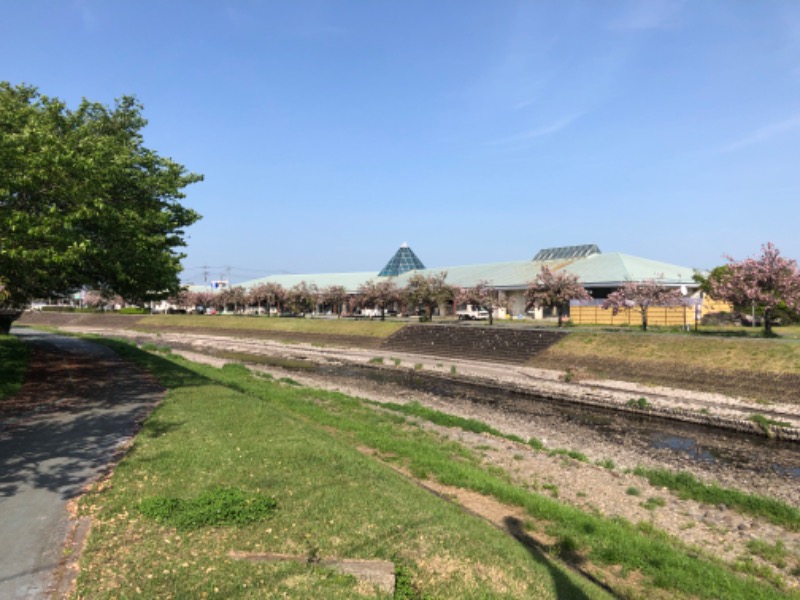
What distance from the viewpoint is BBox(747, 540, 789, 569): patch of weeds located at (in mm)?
8577

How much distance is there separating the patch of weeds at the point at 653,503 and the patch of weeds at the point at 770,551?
1.82 m

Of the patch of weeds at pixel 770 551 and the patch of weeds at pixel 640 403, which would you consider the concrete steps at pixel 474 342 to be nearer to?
the patch of weeds at pixel 640 403

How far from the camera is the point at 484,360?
121 ft

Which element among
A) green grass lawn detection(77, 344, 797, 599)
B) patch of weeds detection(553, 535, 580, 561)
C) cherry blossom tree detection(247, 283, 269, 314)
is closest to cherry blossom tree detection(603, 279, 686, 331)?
green grass lawn detection(77, 344, 797, 599)

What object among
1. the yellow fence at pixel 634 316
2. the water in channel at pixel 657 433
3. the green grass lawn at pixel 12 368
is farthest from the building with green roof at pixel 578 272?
the green grass lawn at pixel 12 368

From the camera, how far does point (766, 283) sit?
30109mm

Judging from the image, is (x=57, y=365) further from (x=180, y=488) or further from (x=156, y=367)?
(x=180, y=488)

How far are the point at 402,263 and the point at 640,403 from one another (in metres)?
82.3

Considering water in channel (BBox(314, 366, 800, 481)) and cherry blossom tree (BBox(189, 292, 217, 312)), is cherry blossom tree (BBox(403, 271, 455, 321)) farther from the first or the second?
cherry blossom tree (BBox(189, 292, 217, 312))

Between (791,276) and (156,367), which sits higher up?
(791,276)

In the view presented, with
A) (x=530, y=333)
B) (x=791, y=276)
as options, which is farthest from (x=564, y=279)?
(x=791, y=276)

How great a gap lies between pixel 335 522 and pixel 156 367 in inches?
765

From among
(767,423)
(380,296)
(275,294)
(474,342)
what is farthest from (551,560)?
(275,294)

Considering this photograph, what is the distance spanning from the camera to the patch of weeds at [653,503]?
10.9m
